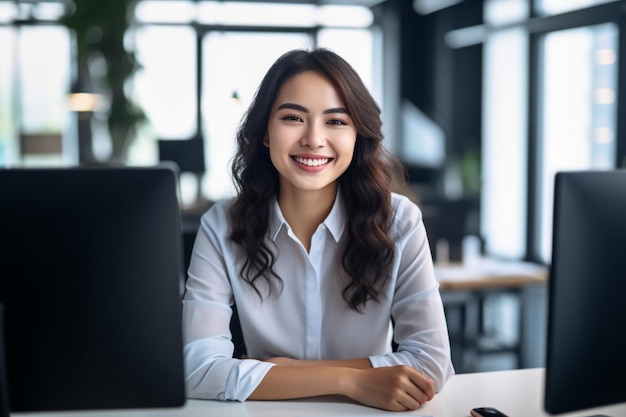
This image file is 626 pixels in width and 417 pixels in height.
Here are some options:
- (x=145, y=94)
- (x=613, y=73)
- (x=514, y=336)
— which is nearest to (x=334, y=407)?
(x=514, y=336)

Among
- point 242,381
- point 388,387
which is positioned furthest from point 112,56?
point 388,387

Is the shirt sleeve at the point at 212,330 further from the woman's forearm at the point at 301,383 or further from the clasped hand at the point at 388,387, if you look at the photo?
the clasped hand at the point at 388,387

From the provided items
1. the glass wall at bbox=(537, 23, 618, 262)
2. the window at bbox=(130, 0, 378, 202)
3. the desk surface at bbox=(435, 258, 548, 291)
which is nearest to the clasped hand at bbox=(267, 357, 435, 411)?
the desk surface at bbox=(435, 258, 548, 291)

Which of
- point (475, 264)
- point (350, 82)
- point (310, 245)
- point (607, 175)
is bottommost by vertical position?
point (475, 264)

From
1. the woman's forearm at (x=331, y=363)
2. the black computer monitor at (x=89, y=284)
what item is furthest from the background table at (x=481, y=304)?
the black computer monitor at (x=89, y=284)

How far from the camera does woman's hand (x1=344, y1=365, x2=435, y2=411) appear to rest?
138cm

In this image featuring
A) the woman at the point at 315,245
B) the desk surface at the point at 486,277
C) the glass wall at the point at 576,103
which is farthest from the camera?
the glass wall at the point at 576,103

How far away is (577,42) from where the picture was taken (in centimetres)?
618

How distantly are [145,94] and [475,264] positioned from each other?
5.25 metres

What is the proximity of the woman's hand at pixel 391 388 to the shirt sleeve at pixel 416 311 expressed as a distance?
140 millimetres

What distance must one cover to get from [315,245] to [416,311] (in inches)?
11.5

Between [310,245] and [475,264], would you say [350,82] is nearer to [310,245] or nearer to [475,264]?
[310,245]

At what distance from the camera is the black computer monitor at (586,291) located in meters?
1.01

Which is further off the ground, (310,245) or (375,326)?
(310,245)
